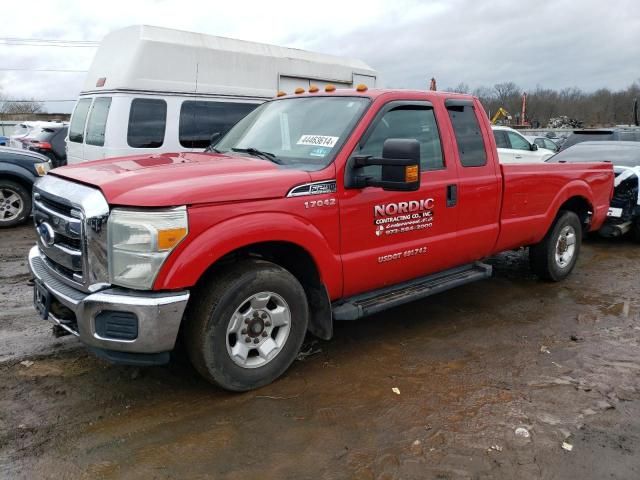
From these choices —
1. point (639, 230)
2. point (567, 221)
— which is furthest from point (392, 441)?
point (639, 230)

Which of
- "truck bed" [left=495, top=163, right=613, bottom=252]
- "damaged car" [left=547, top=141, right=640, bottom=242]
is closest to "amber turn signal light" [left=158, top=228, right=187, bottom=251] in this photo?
"truck bed" [left=495, top=163, right=613, bottom=252]

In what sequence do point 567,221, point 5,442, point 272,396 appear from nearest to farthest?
point 5,442 → point 272,396 → point 567,221

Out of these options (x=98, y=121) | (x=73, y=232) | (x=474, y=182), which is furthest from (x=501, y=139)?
(x=73, y=232)

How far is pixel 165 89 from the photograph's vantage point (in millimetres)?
8344

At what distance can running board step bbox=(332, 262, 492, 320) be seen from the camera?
3.80 metres

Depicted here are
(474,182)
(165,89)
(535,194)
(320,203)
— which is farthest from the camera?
(165,89)

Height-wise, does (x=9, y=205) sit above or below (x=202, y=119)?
below

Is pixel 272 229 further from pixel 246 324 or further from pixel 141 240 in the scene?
pixel 141 240

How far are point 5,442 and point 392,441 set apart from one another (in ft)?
6.90

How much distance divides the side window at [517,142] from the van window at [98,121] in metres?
8.74

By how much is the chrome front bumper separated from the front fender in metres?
0.09

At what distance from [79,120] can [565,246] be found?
26.0ft

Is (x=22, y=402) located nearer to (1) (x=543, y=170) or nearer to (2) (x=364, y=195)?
(2) (x=364, y=195)

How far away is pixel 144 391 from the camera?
3.47 m
